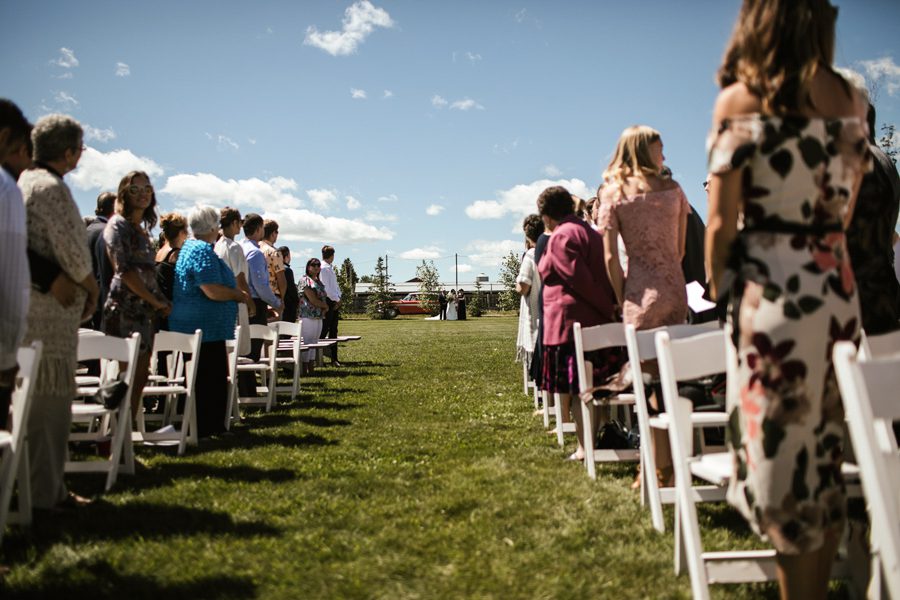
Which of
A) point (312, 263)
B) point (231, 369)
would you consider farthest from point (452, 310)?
point (231, 369)

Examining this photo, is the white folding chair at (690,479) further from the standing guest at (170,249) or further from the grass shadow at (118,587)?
the standing guest at (170,249)

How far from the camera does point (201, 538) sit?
3.99 m

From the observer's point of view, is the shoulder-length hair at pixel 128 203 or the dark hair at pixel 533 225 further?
the dark hair at pixel 533 225

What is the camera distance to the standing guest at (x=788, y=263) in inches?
88.0

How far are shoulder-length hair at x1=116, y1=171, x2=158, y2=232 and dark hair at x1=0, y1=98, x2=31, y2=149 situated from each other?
77.9 inches

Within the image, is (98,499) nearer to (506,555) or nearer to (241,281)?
(506,555)

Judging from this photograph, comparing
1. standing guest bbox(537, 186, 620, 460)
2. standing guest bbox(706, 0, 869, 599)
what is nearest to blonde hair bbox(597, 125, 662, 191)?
standing guest bbox(537, 186, 620, 460)

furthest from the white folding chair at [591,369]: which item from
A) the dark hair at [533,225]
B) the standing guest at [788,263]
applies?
the dark hair at [533,225]

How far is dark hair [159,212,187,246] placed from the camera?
7.46 metres

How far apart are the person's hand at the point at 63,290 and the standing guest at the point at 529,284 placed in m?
4.47

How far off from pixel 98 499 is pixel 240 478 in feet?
3.15

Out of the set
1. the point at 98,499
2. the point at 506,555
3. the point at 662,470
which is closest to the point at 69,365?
the point at 98,499

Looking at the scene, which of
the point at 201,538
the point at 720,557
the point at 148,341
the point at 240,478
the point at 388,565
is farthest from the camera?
the point at 148,341

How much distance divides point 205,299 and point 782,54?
17.9 ft
